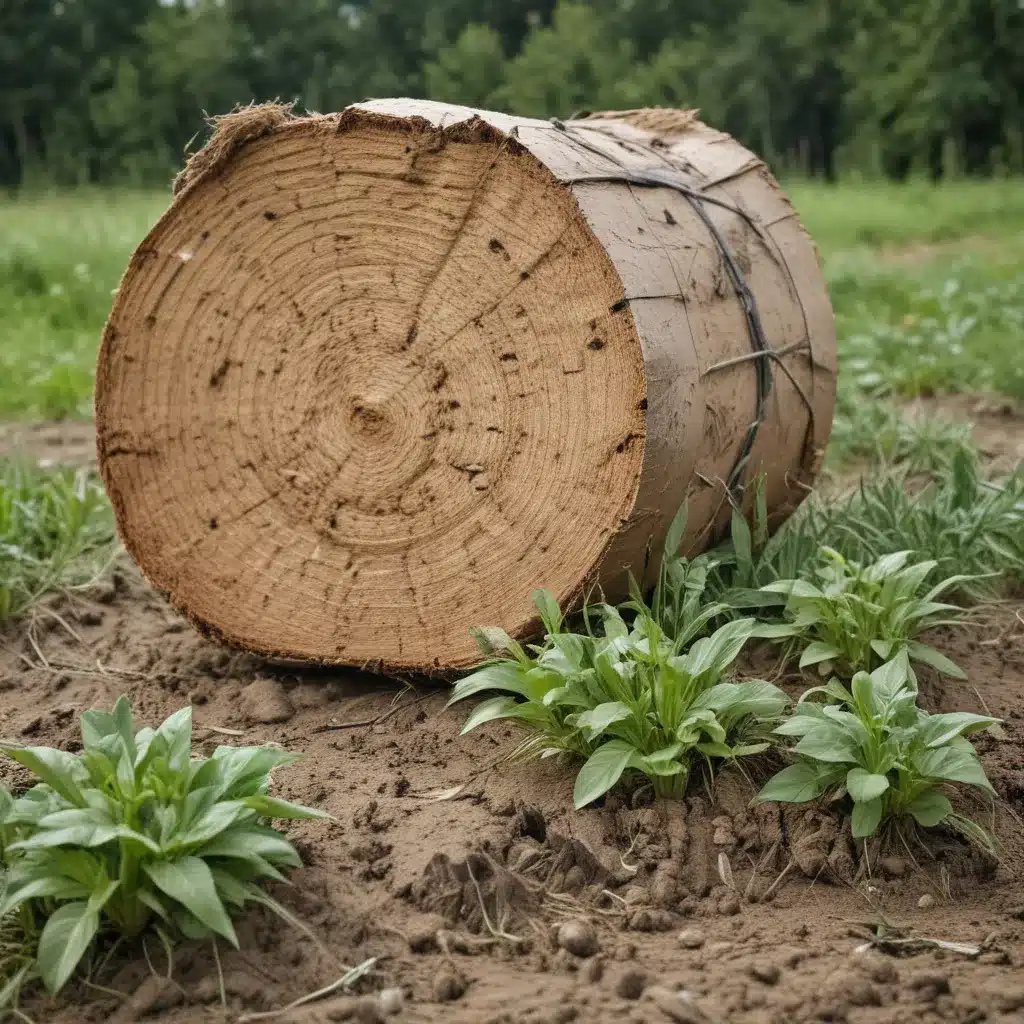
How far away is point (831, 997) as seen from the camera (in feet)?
5.18

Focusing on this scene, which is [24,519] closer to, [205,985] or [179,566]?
[179,566]

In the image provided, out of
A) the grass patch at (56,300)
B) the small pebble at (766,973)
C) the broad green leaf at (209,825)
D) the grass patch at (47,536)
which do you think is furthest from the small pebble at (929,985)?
the grass patch at (56,300)

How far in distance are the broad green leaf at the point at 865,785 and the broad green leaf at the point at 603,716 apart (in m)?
0.37

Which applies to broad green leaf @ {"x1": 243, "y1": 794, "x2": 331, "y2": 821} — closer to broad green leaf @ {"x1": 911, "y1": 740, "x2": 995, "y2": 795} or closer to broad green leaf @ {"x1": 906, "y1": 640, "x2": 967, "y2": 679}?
broad green leaf @ {"x1": 911, "y1": 740, "x2": 995, "y2": 795}

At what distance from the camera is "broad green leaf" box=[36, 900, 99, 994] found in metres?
1.57

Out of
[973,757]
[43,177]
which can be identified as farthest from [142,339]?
[43,177]

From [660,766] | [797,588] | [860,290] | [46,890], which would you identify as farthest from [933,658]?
[860,290]

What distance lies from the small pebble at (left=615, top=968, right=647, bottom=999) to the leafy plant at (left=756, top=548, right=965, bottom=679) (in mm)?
947

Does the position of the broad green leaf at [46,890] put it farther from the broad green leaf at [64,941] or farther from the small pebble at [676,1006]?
the small pebble at [676,1006]

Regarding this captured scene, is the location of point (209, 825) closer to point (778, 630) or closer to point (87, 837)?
point (87, 837)

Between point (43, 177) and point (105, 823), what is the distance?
44.4 ft

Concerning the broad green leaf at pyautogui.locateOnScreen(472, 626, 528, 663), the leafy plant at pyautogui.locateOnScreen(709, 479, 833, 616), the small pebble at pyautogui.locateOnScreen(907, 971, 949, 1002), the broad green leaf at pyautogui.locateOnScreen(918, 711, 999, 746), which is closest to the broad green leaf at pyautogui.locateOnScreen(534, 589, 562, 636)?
the broad green leaf at pyautogui.locateOnScreen(472, 626, 528, 663)

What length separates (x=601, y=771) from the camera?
6.76 ft

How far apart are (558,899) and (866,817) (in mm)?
519
